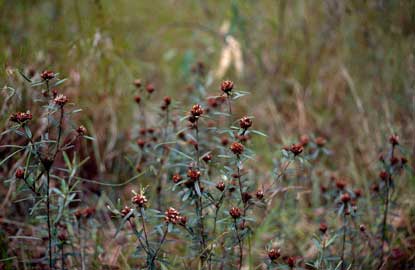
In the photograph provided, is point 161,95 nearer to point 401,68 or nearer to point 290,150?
point 401,68

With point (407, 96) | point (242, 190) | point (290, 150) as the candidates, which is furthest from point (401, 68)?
point (242, 190)

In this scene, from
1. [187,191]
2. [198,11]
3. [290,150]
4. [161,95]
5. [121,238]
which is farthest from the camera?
[198,11]

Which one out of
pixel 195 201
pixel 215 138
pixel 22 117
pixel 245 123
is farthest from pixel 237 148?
pixel 22 117

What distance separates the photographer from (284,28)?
306cm

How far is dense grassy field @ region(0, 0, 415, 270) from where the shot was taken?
1.50 m

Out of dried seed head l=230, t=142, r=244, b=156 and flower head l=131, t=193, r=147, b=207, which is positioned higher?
dried seed head l=230, t=142, r=244, b=156

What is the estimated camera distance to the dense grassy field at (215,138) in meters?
1.50

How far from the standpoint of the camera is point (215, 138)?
66.7 inches

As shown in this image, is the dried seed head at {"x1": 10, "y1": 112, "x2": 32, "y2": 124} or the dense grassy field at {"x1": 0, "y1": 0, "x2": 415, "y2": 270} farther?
the dense grassy field at {"x1": 0, "y1": 0, "x2": 415, "y2": 270}

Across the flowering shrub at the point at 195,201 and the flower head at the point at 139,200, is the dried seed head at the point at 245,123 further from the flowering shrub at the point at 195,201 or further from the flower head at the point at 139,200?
the flower head at the point at 139,200

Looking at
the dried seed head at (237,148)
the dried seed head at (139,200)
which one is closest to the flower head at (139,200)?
the dried seed head at (139,200)

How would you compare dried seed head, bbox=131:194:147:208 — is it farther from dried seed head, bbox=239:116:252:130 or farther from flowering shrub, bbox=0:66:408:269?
dried seed head, bbox=239:116:252:130

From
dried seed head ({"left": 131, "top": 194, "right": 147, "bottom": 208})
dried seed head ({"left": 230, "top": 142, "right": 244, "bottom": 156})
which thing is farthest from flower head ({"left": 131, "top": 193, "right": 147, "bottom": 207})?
dried seed head ({"left": 230, "top": 142, "right": 244, "bottom": 156})

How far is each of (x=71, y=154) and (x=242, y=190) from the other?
1.27m
